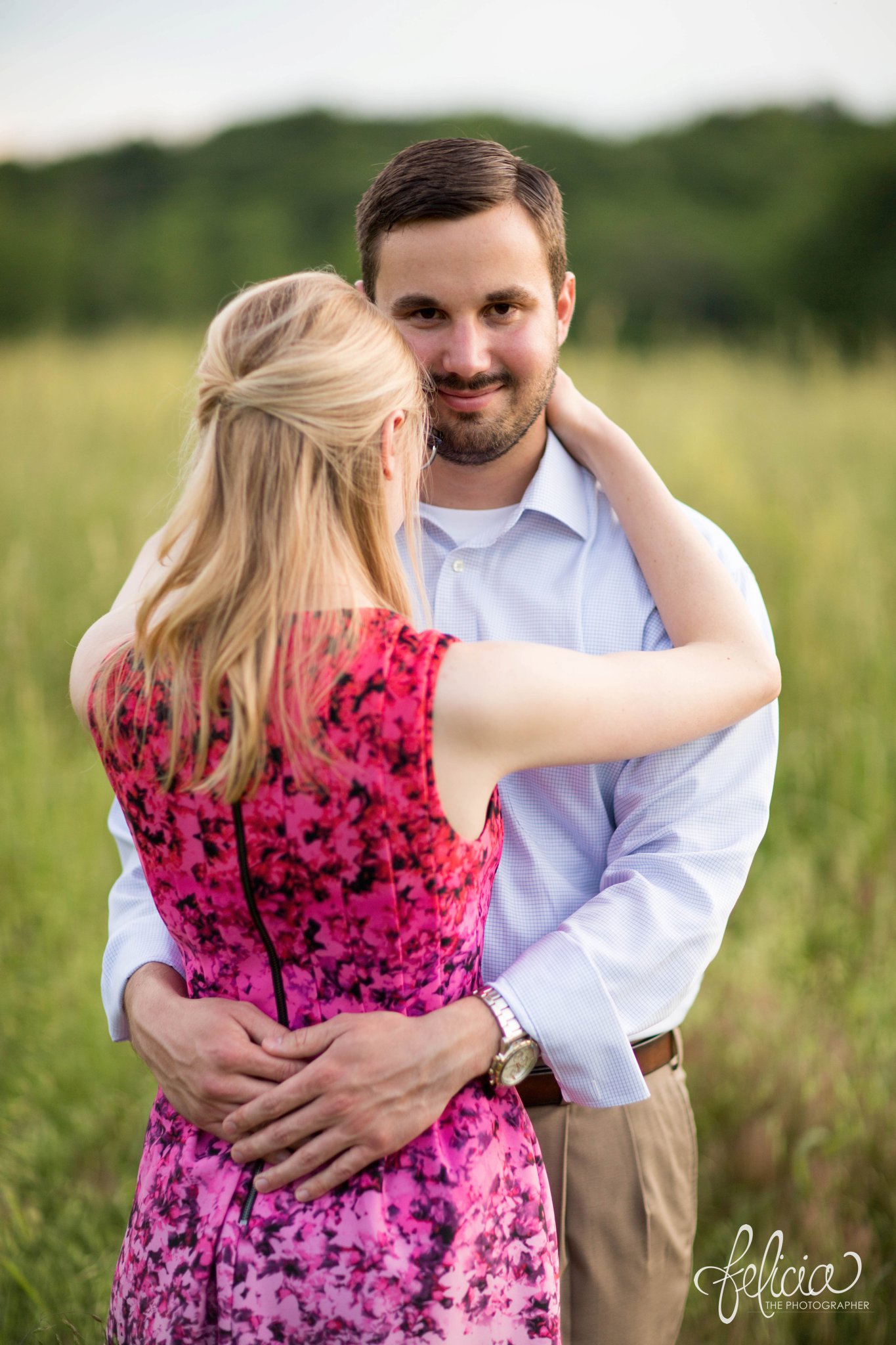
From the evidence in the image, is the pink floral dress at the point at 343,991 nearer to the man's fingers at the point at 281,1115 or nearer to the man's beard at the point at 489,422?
the man's fingers at the point at 281,1115

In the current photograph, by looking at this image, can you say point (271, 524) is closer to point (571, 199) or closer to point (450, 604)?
point (450, 604)

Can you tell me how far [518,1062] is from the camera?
1.49 m

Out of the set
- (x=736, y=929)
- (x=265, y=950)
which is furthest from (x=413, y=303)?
(x=736, y=929)

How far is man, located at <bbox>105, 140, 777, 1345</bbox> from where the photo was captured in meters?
1.54

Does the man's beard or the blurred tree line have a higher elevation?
the blurred tree line

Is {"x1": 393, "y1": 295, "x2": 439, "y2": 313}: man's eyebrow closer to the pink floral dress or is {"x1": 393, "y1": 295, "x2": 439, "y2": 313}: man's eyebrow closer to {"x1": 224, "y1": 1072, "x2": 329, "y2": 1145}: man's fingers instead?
the pink floral dress

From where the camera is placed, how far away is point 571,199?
28641mm

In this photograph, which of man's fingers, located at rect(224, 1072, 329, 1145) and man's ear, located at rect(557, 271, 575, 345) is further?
man's ear, located at rect(557, 271, 575, 345)

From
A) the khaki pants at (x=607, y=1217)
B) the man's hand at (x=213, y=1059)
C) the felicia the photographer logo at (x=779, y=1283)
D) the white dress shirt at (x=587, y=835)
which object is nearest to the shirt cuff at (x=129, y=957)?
the white dress shirt at (x=587, y=835)

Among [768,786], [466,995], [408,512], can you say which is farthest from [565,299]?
[466,995]

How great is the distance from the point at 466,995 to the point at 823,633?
3.76m

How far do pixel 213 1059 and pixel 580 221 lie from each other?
28.1 meters

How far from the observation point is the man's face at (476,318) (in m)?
1.97

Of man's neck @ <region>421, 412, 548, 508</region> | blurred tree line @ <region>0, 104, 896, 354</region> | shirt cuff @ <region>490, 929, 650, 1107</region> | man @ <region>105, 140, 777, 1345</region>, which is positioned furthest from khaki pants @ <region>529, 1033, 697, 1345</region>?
blurred tree line @ <region>0, 104, 896, 354</region>
